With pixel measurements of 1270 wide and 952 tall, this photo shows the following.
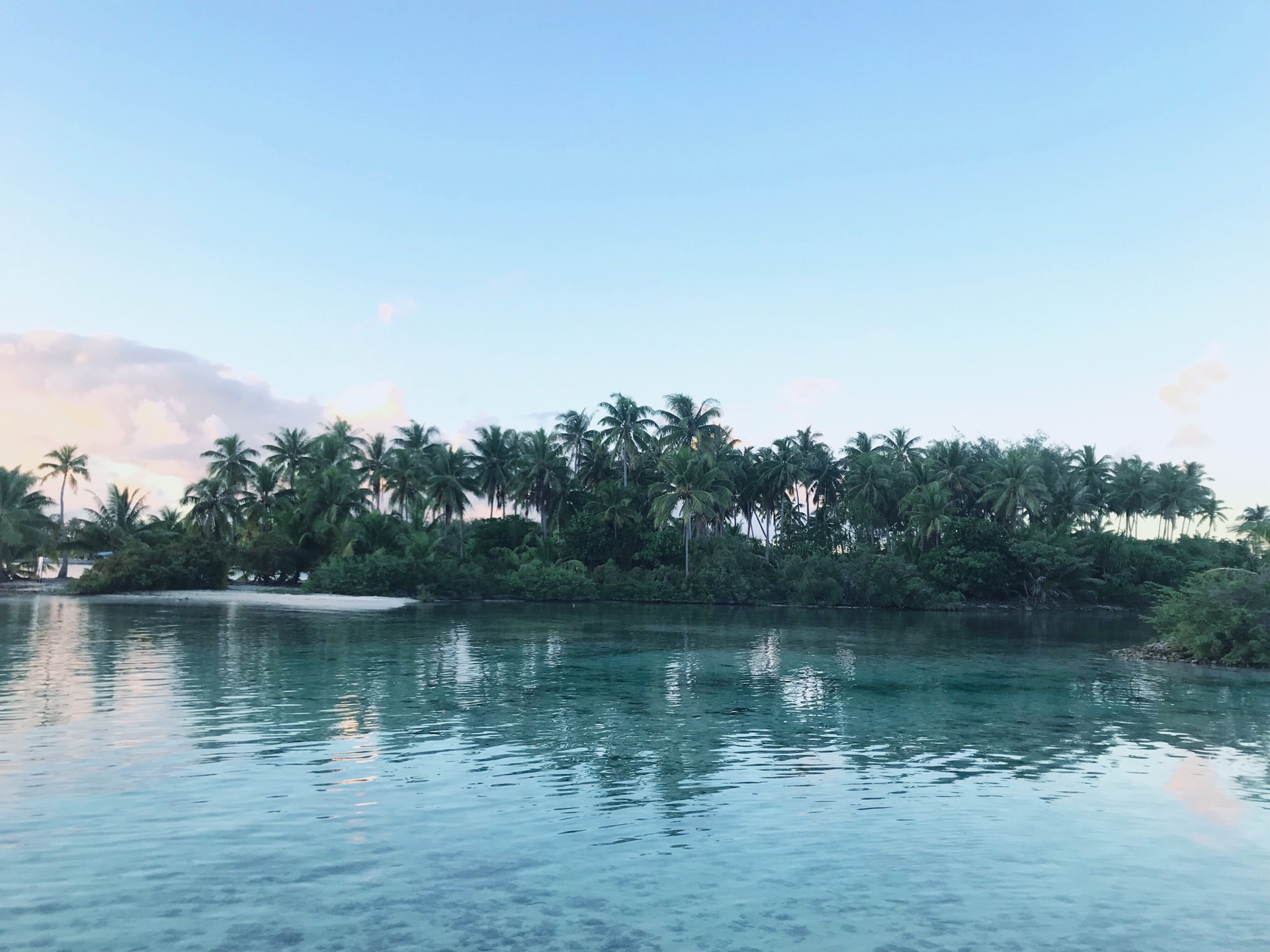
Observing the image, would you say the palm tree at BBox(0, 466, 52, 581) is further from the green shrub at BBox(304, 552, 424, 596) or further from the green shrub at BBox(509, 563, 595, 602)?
the green shrub at BBox(509, 563, 595, 602)

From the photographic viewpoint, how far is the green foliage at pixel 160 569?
6625cm

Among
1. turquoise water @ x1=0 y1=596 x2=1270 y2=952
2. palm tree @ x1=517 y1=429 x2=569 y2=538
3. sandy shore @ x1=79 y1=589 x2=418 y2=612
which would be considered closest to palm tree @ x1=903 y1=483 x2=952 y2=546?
palm tree @ x1=517 y1=429 x2=569 y2=538

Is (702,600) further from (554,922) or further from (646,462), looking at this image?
(554,922)

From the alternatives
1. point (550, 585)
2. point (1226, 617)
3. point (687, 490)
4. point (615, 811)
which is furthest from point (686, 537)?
point (615, 811)

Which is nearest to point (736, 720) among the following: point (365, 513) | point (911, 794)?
point (911, 794)

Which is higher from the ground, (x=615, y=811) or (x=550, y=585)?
(x=550, y=585)

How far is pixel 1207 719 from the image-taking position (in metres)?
21.7

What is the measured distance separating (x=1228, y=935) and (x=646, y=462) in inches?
3023

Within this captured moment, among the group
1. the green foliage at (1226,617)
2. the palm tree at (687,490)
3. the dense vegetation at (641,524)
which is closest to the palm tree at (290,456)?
the dense vegetation at (641,524)

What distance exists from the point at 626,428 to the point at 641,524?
8794 millimetres

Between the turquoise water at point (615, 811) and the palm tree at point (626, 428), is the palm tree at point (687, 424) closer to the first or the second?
the palm tree at point (626, 428)

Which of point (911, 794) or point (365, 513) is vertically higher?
point (365, 513)

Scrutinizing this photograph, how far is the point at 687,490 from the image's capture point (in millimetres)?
74812

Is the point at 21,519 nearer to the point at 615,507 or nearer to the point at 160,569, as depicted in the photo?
the point at 160,569
